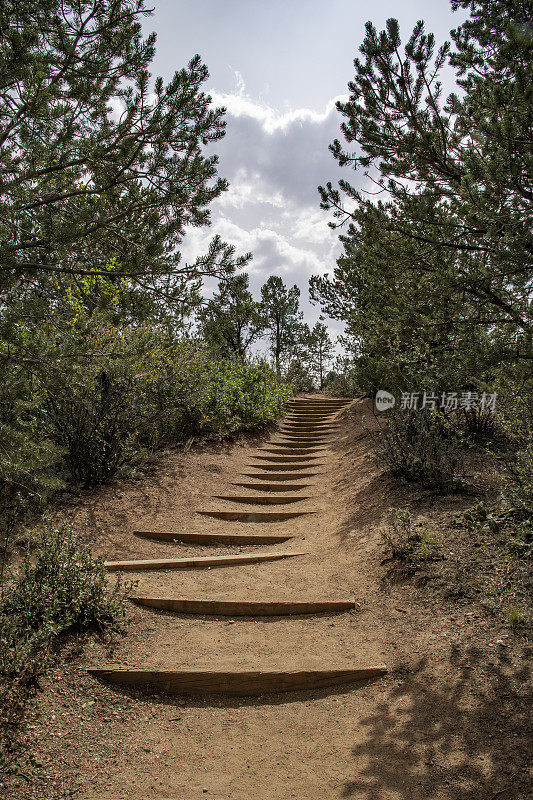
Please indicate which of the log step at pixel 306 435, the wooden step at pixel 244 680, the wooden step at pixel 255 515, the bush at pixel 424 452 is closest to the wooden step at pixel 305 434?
the log step at pixel 306 435

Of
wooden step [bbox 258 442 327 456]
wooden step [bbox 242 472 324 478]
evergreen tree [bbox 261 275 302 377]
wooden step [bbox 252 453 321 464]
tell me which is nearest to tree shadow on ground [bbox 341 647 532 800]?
wooden step [bbox 242 472 324 478]

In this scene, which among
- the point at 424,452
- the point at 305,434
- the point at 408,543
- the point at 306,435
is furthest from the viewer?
the point at 305,434

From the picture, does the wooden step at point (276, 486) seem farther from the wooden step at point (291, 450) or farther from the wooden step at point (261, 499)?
the wooden step at point (291, 450)

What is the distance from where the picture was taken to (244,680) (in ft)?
9.50

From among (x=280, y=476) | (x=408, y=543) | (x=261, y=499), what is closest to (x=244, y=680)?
(x=408, y=543)

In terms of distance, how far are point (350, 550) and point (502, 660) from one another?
213cm

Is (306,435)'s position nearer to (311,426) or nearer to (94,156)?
(311,426)

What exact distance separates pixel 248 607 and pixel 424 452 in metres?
2.82

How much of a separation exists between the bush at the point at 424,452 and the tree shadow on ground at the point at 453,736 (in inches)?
92.6

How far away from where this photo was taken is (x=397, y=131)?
373cm

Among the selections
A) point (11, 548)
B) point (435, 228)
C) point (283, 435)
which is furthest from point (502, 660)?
point (283, 435)

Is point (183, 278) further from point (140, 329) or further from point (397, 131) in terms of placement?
point (140, 329)

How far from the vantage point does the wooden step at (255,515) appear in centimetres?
593

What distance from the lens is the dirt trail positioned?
2123 mm
